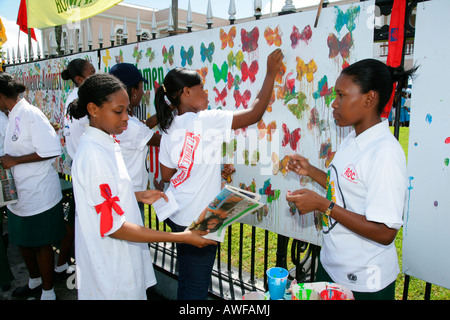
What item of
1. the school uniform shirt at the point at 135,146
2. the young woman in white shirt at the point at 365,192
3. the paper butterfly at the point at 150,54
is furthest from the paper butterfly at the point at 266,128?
the paper butterfly at the point at 150,54

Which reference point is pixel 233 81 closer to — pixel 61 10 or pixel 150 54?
pixel 150 54

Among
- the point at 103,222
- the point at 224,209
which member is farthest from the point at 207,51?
the point at 103,222

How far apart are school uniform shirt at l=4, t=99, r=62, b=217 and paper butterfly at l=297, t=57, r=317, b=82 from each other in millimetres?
2188

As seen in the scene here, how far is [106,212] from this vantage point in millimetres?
1597

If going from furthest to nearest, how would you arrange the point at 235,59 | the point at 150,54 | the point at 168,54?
the point at 150,54 → the point at 168,54 → the point at 235,59

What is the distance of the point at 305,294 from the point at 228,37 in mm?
1890

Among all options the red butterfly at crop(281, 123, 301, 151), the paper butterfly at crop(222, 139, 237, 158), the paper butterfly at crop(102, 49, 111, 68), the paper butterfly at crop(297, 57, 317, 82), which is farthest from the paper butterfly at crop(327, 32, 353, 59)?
the paper butterfly at crop(102, 49, 111, 68)

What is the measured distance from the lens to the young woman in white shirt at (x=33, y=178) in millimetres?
2869

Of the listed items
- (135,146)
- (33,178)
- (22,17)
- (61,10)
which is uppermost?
(22,17)

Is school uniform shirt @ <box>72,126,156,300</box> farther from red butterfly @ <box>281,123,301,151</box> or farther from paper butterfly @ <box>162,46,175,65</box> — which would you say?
paper butterfly @ <box>162,46,175,65</box>

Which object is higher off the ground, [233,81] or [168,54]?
[168,54]

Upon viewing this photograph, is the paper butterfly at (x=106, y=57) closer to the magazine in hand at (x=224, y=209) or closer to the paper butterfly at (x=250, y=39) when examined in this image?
the paper butterfly at (x=250, y=39)

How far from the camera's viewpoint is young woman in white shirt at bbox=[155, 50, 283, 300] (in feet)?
6.66
